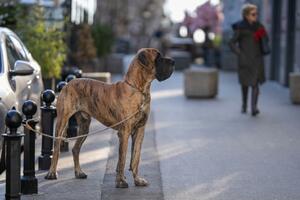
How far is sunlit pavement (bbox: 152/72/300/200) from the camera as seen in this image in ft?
26.0

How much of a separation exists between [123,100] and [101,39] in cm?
1810

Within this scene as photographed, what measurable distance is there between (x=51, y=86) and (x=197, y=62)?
91.2 ft

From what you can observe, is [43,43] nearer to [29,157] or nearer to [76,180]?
[76,180]

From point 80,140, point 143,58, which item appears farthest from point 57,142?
point 143,58

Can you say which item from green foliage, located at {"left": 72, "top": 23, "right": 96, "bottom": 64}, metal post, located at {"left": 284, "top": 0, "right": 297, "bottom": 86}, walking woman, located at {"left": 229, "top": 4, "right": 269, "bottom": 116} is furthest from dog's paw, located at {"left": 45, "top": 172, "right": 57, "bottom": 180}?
metal post, located at {"left": 284, "top": 0, "right": 297, "bottom": 86}

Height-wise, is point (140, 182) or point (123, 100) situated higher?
point (123, 100)

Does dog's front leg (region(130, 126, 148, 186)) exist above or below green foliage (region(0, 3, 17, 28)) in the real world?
below

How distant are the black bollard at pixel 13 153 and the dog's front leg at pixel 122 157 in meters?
1.32

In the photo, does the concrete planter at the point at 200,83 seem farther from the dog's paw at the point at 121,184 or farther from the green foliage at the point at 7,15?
the dog's paw at the point at 121,184

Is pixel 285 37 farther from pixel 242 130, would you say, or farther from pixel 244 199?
pixel 244 199

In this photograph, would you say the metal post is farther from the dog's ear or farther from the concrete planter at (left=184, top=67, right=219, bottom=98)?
the dog's ear

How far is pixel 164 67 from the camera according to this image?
24.6ft

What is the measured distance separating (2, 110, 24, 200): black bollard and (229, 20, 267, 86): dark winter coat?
839 centimetres

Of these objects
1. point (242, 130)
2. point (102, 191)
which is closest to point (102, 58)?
point (242, 130)
